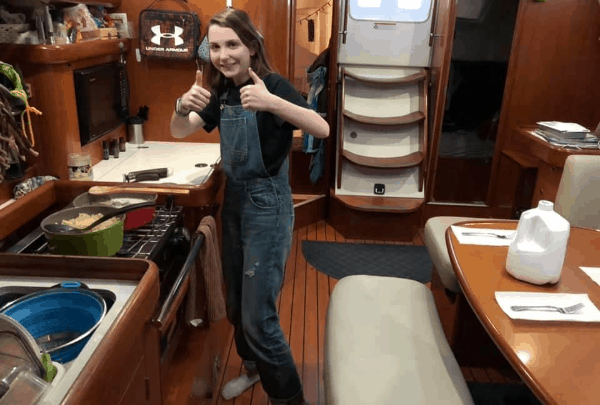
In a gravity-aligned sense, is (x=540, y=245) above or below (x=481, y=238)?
above

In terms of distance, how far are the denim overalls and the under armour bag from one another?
0.83m

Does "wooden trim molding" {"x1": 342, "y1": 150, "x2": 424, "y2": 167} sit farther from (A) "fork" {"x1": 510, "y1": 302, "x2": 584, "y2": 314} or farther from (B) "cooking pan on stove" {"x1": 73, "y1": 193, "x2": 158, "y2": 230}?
(A) "fork" {"x1": 510, "y1": 302, "x2": 584, "y2": 314}

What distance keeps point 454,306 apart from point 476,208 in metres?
2.13

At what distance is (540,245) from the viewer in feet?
4.84

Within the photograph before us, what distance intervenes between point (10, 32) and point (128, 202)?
70 centimetres

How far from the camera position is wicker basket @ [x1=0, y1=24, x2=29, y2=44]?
1.67 meters

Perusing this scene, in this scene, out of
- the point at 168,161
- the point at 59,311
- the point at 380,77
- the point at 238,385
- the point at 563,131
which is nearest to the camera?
the point at 59,311

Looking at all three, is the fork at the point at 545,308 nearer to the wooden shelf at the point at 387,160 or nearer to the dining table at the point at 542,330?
the dining table at the point at 542,330

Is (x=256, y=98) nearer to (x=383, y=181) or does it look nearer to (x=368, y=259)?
(x=368, y=259)

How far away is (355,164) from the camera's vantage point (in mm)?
4176

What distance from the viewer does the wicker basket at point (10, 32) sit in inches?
65.7

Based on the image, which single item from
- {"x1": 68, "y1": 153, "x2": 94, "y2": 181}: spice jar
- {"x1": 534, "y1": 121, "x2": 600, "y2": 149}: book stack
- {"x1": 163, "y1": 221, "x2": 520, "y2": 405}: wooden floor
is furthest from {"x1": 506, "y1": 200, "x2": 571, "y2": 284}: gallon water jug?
{"x1": 534, "y1": 121, "x2": 600, "y2": 149}: book stack

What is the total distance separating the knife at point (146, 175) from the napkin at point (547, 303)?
4.50ft

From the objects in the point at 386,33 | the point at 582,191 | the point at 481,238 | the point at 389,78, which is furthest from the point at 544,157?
the point at 481,238
